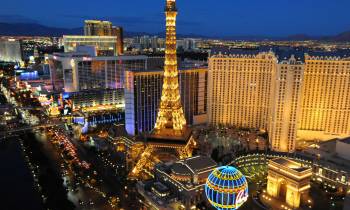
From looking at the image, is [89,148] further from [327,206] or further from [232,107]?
[327,206]

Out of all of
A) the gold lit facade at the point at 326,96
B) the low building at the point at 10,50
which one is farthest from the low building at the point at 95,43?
the gold lit facade at the point at 326,96

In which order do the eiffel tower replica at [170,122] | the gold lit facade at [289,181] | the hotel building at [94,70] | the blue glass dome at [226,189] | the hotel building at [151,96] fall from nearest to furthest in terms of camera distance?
the blue glass dome at [226,189], the gold lit facade at [289,181], the eiffel tower replica at [170,122], the hotel building at [151,96], the hotel building at [94,70]

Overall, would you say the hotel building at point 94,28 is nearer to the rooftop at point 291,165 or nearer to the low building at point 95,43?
the low building at point 95,43

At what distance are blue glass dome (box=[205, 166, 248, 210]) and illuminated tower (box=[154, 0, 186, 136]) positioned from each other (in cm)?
1790

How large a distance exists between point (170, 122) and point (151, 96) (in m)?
10.1

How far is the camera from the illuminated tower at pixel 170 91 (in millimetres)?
50438

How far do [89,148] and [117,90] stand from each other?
1118 inches

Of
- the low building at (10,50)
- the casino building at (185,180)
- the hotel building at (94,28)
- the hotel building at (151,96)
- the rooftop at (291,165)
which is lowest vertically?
the casino building at (185,180)

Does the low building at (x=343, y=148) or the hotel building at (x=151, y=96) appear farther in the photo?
the hotel building at (x=151, y=96)

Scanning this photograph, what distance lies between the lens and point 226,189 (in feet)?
112

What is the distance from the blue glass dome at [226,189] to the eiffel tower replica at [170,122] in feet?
51.1

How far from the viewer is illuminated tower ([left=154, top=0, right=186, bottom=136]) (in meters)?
50.4

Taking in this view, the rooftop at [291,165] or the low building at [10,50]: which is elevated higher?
the low building at [10,50]

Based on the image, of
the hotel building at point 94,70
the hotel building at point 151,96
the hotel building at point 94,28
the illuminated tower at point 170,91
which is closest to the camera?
the illuminated tower at point 170,91
